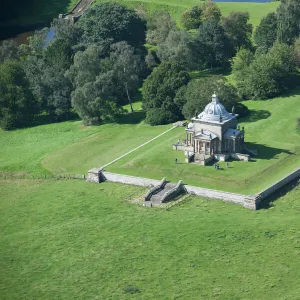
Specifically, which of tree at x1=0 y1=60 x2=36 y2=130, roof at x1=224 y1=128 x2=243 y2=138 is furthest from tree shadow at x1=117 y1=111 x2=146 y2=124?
roof at x1=224 y1=128 x2=243 y2=138

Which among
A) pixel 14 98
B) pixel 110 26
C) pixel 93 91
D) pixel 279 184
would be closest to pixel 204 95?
pixel 93 91

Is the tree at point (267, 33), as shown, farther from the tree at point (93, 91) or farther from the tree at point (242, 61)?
the tree at point (93, 91)

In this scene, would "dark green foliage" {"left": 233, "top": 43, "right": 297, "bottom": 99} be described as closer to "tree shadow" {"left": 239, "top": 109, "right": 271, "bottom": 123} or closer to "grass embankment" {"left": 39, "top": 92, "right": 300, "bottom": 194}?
"grass embankment" {"left": 39, "top": 92, "right": 300, "bottom": 194}

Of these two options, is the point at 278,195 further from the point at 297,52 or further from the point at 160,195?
the point at 297,52

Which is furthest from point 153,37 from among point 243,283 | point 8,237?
point 243,283

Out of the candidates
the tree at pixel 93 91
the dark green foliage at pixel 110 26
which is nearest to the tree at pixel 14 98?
the tree at pixel 93 91
